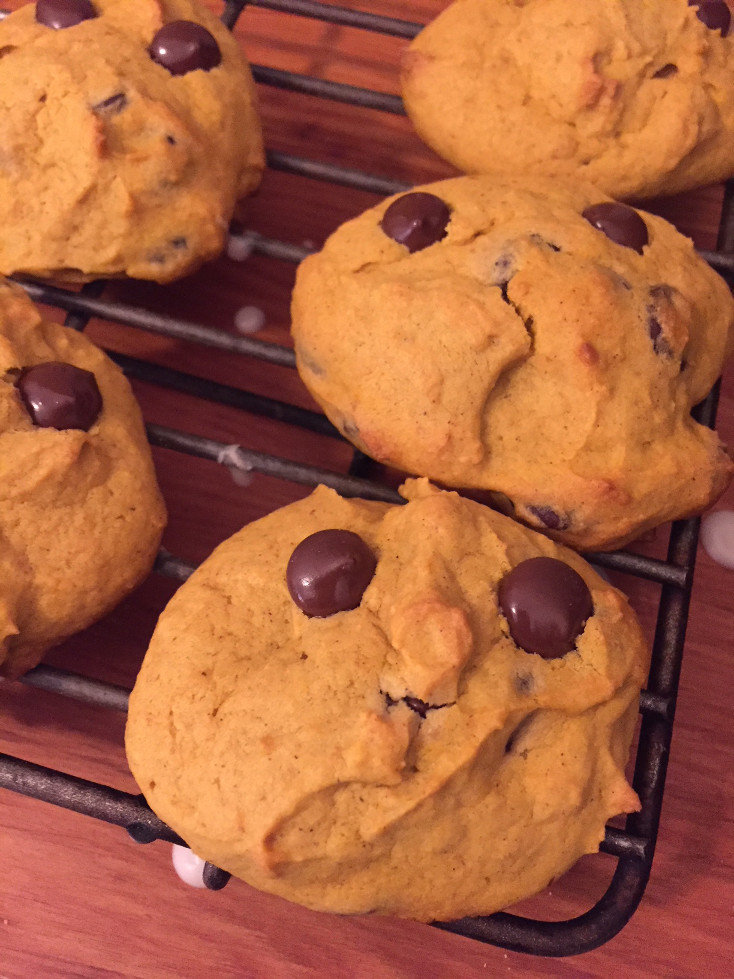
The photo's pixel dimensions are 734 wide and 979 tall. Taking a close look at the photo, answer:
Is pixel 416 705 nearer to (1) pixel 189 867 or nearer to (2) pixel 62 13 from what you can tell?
(1) pixel 189 867

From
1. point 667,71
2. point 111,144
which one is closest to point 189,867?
point 111,144

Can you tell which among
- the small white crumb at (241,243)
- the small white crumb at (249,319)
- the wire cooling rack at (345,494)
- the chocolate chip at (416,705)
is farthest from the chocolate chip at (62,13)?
the chocolate chip at (416,705)

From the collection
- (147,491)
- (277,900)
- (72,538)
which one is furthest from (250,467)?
(277,900)

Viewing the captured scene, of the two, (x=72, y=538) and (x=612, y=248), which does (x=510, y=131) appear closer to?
(x=612, y=248)

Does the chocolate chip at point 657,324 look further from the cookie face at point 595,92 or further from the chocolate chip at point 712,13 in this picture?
the chocolate chip at point 712,13

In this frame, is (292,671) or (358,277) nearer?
(292,671)
